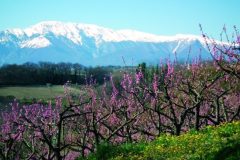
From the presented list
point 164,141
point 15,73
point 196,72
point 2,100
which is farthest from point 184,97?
point 15,73

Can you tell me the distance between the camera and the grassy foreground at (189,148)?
1422cm

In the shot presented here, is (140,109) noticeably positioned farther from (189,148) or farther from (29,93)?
(29,93)

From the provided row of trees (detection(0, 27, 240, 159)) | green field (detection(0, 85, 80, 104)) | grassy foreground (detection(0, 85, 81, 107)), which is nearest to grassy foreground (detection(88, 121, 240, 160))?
row of trees (detection(0, 27, 240, 159))

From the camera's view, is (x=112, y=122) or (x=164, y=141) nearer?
(x=164, y=141)

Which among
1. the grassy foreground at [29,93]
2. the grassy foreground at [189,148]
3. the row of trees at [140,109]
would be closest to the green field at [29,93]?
the grassy foreground at [29,93]

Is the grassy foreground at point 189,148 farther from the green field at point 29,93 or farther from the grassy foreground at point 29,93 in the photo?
the green field at point 29,93

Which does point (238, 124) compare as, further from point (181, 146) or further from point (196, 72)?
point (196, 72)

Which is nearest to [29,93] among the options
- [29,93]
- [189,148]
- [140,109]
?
[29,93]

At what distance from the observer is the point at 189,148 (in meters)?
15.8

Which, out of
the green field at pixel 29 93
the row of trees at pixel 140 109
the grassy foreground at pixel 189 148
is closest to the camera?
the grassy foreground at pixel 189 148

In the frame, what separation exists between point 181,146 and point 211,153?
2235 millimetres

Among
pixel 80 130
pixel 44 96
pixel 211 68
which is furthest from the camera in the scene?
pixel 44 96

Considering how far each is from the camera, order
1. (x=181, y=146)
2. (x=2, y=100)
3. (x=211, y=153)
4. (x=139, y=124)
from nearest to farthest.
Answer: (x=211, y=153)
(x=181, y=146)
(x=139, y=124)
(x=2, y=100)

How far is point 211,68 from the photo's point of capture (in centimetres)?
2684
